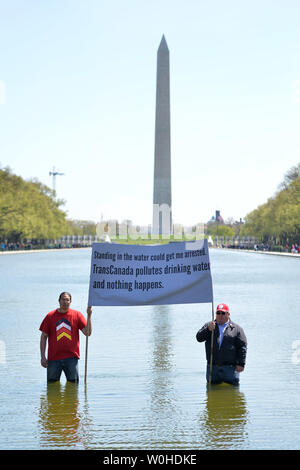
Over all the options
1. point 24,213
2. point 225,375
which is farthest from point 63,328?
point 24,213

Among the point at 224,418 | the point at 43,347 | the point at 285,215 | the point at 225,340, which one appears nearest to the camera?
the point at 224,418

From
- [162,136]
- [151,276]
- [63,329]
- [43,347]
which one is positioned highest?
[162,136]

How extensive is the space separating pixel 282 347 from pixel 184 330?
3.22 metres

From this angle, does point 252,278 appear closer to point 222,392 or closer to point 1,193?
point 222,392

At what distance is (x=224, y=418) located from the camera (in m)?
7.89

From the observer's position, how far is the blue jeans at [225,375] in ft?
29.5

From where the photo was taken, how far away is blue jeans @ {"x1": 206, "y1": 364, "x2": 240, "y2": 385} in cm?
A: 898

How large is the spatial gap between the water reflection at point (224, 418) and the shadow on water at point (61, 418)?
1180 mm

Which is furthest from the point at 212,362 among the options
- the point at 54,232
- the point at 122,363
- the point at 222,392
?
the point at 54,232

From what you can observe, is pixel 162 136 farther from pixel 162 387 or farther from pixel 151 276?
pixel 151 276

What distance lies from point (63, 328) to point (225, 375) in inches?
77.7

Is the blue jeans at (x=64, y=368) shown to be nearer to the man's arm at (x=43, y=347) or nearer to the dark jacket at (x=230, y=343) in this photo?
the man's arm at (x=43, y=347)

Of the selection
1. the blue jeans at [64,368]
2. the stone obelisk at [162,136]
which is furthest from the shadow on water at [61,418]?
the stone obelisk at [162,136]

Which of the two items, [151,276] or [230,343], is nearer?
[230,343]
